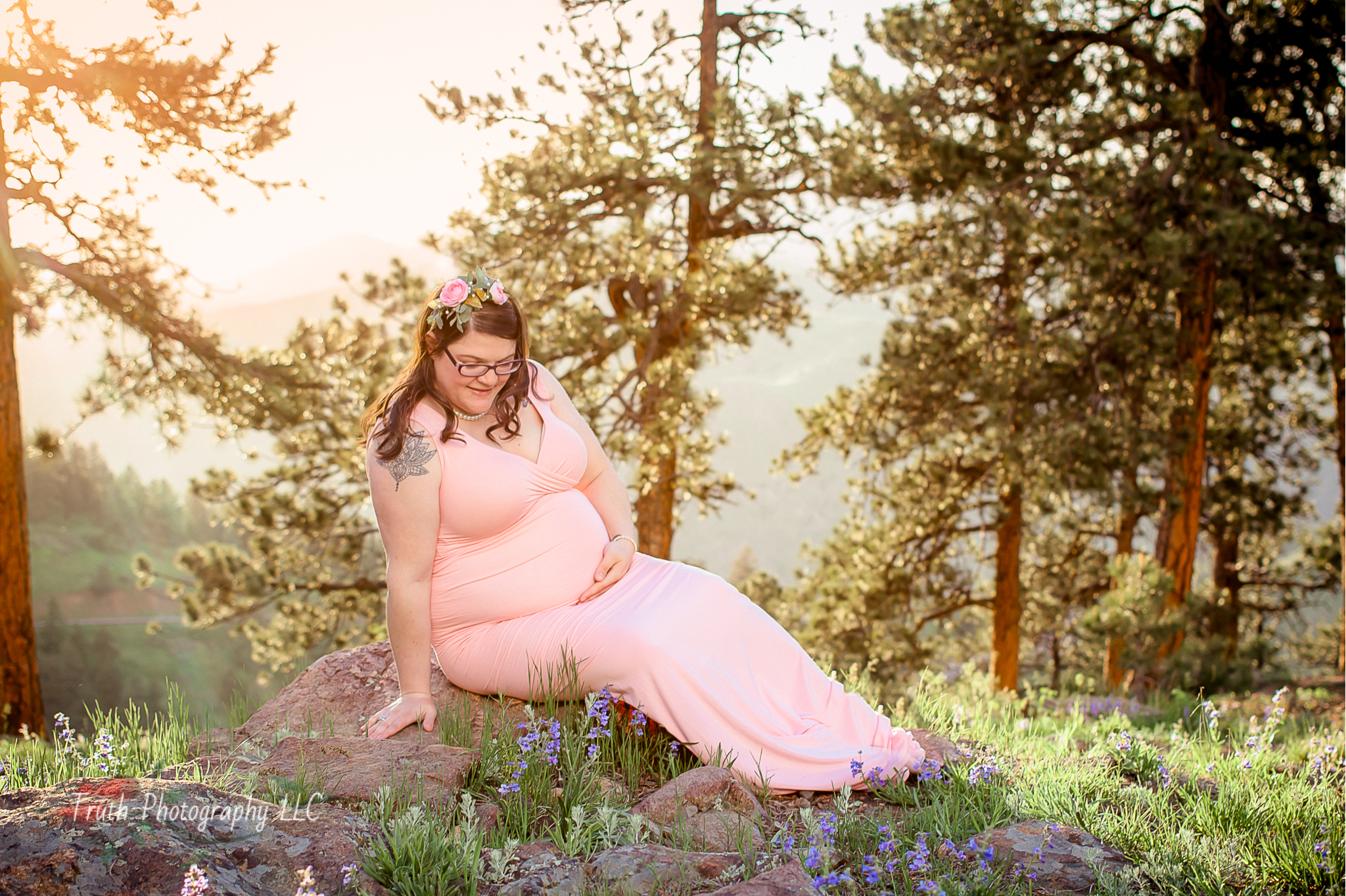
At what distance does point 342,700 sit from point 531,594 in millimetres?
932

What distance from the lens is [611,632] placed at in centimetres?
286

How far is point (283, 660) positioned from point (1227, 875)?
34.4 ft

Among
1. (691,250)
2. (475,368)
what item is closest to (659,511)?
(691,250)

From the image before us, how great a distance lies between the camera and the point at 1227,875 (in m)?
2.17

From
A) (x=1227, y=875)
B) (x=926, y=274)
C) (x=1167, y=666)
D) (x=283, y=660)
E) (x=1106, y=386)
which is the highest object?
(x=926, y=274)

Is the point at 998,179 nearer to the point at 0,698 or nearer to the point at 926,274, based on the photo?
the point at 926,274

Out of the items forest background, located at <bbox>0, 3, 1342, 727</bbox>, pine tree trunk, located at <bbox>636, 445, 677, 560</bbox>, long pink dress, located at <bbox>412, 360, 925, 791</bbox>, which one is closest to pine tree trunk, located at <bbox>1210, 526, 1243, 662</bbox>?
forest background, located at <bbox>0, 3, 1342, 727</bbox>

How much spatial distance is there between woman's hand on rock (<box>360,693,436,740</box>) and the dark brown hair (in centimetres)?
81

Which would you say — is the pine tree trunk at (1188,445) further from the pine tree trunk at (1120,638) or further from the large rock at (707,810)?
the large rock at (707,810)

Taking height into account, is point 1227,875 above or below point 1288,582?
above

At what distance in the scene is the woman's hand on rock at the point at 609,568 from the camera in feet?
10.3

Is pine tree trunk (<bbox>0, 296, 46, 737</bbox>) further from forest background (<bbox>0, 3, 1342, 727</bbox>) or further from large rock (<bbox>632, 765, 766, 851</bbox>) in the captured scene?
large rock (<bbox>632, 765, 766, 851</bbox>)

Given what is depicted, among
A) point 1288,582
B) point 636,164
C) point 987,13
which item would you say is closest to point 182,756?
point 636,164

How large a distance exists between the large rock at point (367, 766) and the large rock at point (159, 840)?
18cm
